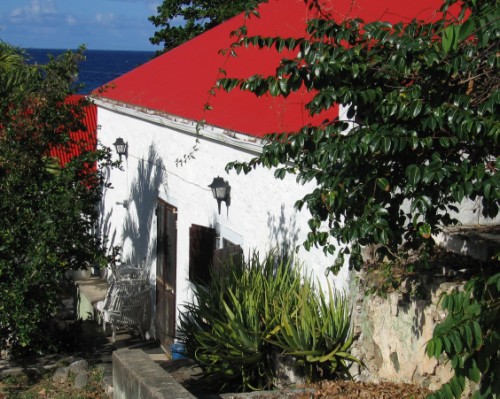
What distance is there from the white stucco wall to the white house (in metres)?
0.01

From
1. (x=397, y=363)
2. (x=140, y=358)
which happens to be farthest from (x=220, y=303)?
(x=397, y=363)

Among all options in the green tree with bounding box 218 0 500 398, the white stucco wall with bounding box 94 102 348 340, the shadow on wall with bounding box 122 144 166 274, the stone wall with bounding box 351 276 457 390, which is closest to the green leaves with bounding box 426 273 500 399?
the green tree with bounding box 218 0 500 398

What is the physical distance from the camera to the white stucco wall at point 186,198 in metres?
9.01

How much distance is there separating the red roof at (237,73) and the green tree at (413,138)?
1637 millimetres

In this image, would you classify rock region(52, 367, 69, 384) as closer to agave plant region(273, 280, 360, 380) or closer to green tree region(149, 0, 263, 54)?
agave plant region(273, 280, 360, 380)

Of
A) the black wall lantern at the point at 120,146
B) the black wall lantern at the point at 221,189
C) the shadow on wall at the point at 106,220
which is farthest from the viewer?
→ the shadow on wall at the point at 106,220

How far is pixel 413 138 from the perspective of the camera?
517cm

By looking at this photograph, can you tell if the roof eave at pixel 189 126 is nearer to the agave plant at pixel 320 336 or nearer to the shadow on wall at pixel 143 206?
the shadow on wall at pixel 143 206

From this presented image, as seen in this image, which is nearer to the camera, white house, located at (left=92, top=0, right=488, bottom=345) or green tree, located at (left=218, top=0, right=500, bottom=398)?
green tree, located at (left=218, top=0, right=500, bottom=398)

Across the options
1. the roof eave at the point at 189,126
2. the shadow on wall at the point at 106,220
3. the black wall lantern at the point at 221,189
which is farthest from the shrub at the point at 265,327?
the shadow on wall at the point at 106,220

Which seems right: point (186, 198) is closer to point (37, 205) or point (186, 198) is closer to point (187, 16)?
point (37, 205)

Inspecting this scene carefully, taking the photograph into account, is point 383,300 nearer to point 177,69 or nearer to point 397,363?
point 397,363

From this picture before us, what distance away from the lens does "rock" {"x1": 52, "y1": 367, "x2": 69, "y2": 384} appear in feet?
33.8

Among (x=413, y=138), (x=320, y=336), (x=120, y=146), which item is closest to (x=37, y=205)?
(x=320, y=336)
